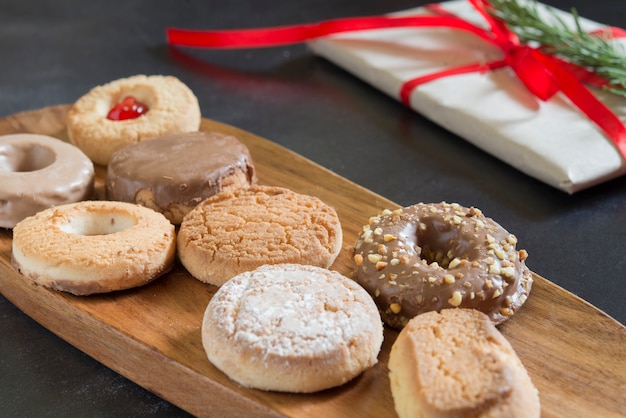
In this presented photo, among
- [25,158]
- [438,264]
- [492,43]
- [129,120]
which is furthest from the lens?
[492,43]

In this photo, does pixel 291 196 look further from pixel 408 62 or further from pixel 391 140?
pixel 408 62

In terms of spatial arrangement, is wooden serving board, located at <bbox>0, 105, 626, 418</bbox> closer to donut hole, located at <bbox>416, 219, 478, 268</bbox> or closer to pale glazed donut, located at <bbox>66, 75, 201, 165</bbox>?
donut hole, located at <bbox>416, 219, 478, 268</bbox>

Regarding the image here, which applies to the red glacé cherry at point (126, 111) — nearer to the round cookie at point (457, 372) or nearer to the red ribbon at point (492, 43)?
the red ribbon at point (492, 43)

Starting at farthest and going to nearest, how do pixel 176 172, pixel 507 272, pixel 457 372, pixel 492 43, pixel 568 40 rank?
pixel 492 43
pixel 568 40
pixel 176 172
pixel 507 272
pixel 457 372

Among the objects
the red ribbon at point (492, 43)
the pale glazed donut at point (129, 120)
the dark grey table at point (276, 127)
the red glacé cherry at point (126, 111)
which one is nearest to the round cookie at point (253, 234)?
the dark grey table at point (276, 127)

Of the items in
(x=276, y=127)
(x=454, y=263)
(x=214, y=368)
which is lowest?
(x=276, y=127)

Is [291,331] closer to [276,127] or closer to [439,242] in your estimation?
[439,242]

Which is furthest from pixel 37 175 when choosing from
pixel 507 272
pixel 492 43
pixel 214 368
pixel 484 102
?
pixel 492 43
